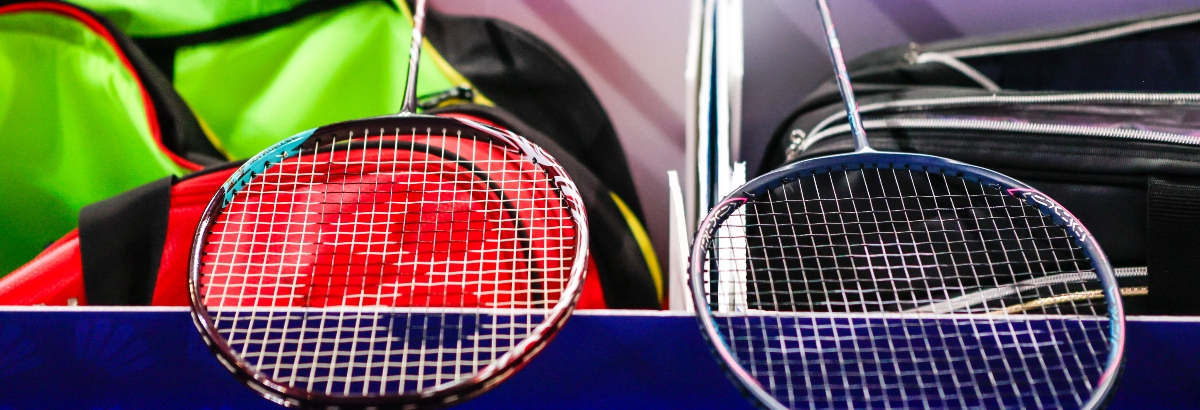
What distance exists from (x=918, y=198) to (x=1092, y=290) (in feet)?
0.45

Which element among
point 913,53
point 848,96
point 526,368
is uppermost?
point 913,53

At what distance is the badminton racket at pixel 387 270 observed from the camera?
1.30 ft

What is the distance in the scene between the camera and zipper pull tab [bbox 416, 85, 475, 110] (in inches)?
29.9

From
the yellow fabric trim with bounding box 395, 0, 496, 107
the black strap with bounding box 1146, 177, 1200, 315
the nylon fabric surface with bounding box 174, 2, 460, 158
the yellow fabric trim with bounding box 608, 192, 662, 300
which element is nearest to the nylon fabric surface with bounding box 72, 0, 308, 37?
the nylon fabric surface with bounding box 174, 2, 460, 158

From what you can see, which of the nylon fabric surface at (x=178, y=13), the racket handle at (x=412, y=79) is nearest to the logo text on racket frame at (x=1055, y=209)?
the racket handle at (x=412, y=79)

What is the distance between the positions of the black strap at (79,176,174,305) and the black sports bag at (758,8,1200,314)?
588 mm

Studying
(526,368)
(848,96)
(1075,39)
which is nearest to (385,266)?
(526,368)

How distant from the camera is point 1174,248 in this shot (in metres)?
0.50

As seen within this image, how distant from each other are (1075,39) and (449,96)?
2.32 ft

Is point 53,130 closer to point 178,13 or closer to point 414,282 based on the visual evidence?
point 178,13

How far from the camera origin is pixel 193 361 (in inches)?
16.4

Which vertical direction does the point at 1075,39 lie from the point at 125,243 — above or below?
above

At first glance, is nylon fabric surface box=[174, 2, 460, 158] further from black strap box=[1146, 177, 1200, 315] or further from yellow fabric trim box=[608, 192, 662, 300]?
black strap box=[1146, 177, 1200, 315]

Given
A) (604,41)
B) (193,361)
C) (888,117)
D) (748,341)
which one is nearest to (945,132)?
(888,117)
